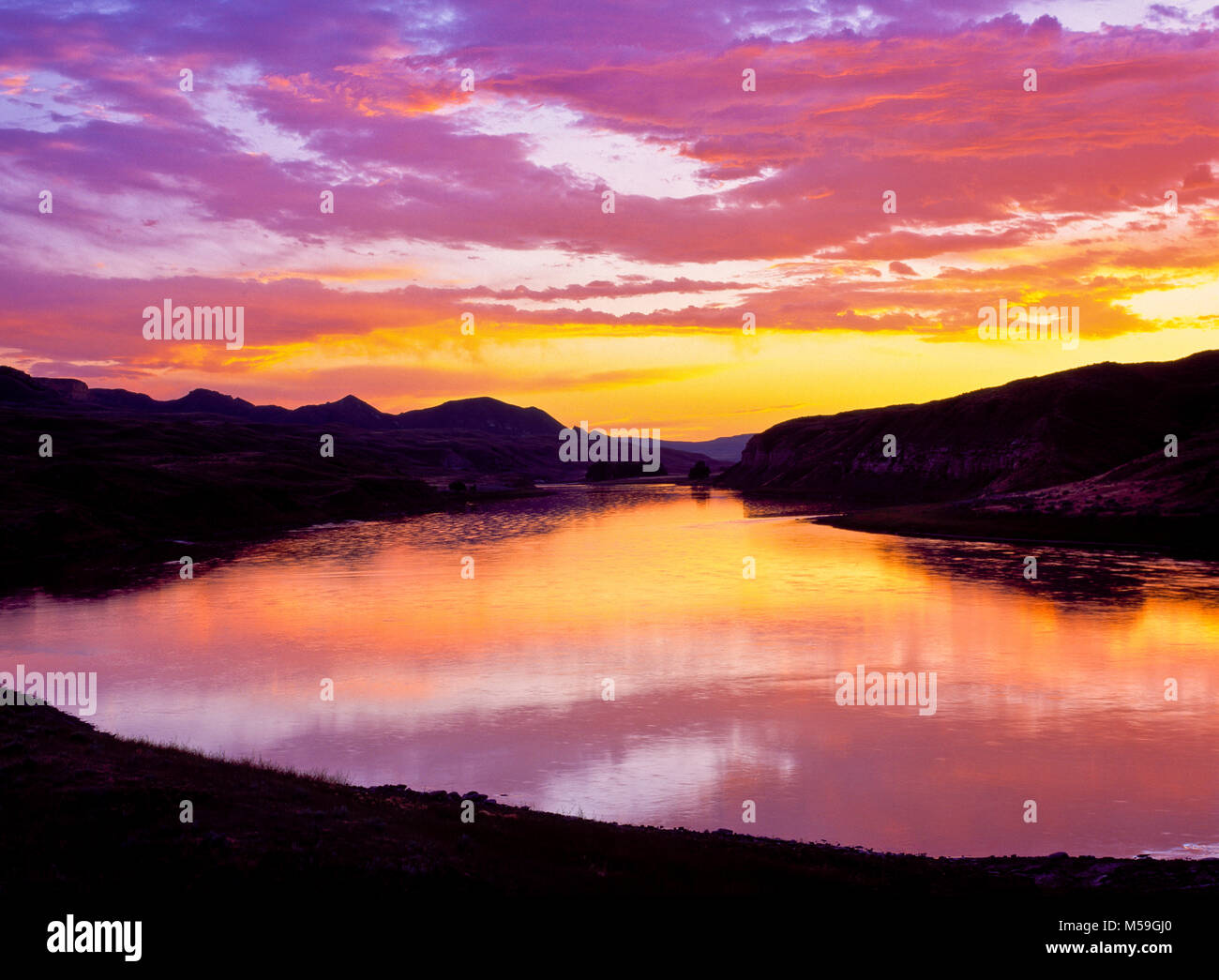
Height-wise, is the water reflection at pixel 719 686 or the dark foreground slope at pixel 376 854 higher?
the dark foreground slope at pixel 376 854

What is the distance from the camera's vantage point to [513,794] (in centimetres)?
2309

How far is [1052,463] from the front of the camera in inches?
5433

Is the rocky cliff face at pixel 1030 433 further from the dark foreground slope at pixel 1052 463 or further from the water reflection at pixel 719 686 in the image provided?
the water reflection at pixel 719 686

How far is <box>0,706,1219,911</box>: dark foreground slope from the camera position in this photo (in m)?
13.7

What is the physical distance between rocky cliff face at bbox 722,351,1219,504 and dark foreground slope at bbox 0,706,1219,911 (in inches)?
4990

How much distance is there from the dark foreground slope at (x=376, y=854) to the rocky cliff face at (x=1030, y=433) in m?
127

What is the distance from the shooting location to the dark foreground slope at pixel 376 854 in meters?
13.7

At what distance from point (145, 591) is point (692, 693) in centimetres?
4617

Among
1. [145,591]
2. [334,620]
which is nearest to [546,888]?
[334,620]

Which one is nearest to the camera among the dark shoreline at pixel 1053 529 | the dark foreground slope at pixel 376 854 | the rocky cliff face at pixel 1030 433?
the dark foreground slope at pixel 376 854

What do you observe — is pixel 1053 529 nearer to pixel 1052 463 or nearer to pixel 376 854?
pixel 1052 463

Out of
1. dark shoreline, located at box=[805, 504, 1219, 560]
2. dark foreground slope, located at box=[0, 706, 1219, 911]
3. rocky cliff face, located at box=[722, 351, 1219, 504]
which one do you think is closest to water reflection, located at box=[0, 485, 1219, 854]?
dark foreground slope, located at box=[0, 706, 1219, 911]

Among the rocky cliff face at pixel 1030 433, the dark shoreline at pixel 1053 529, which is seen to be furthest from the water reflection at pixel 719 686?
the rocky cliff face at pixel 1030 433
